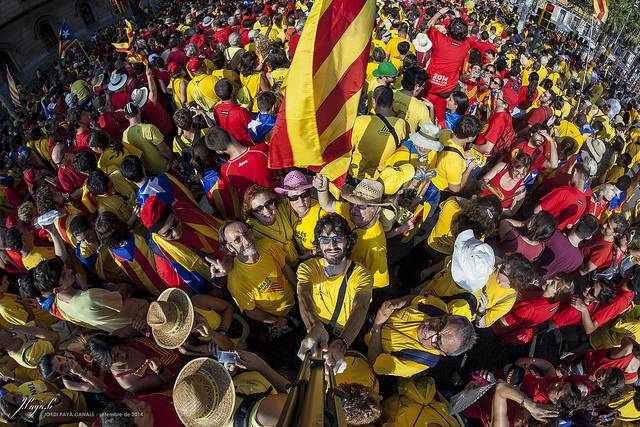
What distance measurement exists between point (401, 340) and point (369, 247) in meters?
0.97

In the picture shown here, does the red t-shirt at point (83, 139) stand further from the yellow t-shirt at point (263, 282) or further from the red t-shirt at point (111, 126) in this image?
the yellow t-shirt at point (263, 282)

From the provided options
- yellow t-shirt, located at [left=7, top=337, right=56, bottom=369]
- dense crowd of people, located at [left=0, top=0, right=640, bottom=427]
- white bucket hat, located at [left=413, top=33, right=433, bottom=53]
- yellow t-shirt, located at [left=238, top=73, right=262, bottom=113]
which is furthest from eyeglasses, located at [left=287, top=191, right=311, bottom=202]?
white bucket hat, located at [left=413, top=33, right=433, bottom=53]

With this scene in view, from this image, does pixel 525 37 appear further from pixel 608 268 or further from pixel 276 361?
pixel 276 361

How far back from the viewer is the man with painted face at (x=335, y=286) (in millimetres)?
3072

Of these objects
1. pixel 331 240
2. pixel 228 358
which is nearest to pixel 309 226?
pixel 331 240

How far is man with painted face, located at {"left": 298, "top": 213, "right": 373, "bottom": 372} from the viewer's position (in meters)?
3.07

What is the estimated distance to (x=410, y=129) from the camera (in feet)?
17.2

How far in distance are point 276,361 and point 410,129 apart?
12.4 feet

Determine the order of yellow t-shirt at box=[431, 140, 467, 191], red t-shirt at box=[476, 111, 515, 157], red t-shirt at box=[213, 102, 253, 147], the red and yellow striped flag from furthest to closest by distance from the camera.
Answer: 1. the red and yellow striped flag
2. red t-shirt at box=[476, 111, 515, 157]
3. red t-shirt at box=[213, 102, 253, 147]
4. yellow t-shirt at box=[431, 140, 467, 191]

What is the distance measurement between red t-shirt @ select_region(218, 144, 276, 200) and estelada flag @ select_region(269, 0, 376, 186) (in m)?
1.62

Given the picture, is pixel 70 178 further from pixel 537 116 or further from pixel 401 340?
pixel 537 116

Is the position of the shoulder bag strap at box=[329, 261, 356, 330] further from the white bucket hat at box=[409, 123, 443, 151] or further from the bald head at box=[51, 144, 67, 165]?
A: the bald head at box=[51, 144, 67, 165]

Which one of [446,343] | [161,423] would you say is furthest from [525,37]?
[161,423]

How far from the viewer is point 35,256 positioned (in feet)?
13.9
